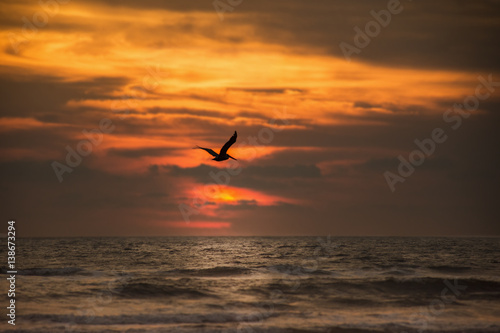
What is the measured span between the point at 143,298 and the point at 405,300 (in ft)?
40.4

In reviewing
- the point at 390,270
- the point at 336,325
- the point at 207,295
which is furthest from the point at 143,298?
the point at 390,270

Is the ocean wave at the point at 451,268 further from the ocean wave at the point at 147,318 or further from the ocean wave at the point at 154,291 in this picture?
the ocean wave at the point at 147,318

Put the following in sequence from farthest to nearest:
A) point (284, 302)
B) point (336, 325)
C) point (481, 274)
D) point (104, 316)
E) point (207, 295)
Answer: point (481, 274) < point (207, 295) < point (284, 302) < point (104, 316) < point (336, 325)

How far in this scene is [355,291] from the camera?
97.4 ft

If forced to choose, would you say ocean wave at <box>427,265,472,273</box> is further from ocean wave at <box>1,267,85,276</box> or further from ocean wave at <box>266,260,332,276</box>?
ocean wave at <box>1,267,85,276</box>

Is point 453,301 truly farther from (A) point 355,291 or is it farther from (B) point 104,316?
(B) point 104,316

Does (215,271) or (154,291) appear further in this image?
(215,271)

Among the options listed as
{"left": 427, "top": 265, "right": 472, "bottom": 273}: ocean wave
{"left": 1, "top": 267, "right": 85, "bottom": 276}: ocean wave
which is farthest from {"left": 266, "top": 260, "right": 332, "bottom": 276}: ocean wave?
{"left": 1, "top": 267, "right": 85, "bottom": 276}: ocean wave

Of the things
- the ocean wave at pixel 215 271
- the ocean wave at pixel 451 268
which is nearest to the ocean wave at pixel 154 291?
the ocean wave at pixel 215 271

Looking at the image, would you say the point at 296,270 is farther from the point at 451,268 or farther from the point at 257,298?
the point at 257,298

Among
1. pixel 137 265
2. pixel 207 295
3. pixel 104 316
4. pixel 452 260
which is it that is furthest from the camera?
pixel 452 260

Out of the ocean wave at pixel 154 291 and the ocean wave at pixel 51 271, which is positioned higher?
the ocean wave at pixel 51 271

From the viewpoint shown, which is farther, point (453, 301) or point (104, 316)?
point (453, 301)

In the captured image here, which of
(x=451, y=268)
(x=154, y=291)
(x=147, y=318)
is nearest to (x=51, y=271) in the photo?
(x=154, y=291)
